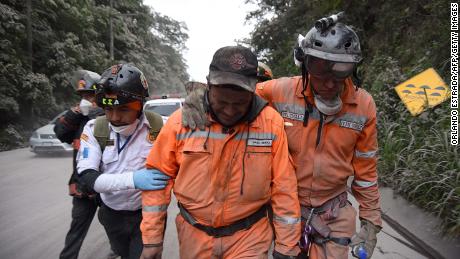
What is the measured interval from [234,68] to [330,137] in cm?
88

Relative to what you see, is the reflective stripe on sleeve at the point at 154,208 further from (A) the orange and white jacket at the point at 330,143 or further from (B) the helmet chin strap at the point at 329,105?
(B) the helmet chin strap at the point at 329,105

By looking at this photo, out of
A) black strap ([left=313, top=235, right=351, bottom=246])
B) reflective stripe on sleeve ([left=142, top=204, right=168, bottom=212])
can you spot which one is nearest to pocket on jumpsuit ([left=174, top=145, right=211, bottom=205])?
reflective stripe on sleeve ([left=142, top=204, right=168, bottom=212])

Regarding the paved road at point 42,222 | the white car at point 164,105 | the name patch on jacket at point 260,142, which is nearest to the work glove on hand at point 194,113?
the name patch on jacket at point 260,142

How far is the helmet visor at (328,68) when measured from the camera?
2.38 m

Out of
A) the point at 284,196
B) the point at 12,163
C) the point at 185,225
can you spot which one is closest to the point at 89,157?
the point at 185,225

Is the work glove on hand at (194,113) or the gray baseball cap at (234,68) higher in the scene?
the gray baseball cap at (234,68)

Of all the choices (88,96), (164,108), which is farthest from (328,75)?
(164,108)

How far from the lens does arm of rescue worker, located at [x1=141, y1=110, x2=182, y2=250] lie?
2330 mm

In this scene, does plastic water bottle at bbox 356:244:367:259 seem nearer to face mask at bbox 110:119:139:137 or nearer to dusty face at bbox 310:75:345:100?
dusty face at bbox 310:75:345:100

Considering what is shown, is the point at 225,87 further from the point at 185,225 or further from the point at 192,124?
the point at 185,225

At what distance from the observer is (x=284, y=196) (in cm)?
228

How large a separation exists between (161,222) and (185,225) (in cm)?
15

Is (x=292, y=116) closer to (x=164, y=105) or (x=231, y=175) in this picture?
(x=231, y=175)

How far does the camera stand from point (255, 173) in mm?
2232
